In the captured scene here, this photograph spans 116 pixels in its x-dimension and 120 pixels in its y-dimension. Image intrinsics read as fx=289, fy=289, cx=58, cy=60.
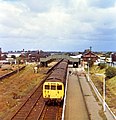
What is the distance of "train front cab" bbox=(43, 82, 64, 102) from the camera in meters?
27.2

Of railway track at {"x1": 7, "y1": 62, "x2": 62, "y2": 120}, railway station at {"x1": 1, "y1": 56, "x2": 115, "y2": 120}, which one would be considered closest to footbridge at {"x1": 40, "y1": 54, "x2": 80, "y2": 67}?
railway station at {"x1": 1, "y1": 56, "x2": 115, "y2": 120}

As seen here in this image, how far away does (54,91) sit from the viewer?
27.2 metres

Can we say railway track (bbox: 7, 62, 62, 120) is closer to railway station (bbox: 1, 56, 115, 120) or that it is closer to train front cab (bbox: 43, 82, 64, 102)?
railway station (bbox: 1, 56, 115, 120)

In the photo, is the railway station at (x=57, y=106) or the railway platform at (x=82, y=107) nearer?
the railway platform at (x=82, y=107)

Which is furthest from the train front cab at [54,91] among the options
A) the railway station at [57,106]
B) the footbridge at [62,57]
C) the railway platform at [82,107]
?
the footbridge at [62,57]

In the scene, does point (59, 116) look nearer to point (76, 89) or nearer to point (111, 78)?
point (76, 89)

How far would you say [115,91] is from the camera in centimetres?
4128

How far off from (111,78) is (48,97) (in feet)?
93.6

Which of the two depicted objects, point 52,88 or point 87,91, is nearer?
point 52,88

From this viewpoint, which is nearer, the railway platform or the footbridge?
the railway platform

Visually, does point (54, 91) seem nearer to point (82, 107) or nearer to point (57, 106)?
point (57, 106)

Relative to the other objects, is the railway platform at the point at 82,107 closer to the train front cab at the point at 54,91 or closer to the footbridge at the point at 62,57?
the train front cab at the point at 54,91

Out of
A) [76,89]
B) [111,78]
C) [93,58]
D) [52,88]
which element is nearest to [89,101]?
[52,88]

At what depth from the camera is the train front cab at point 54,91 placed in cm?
2717
